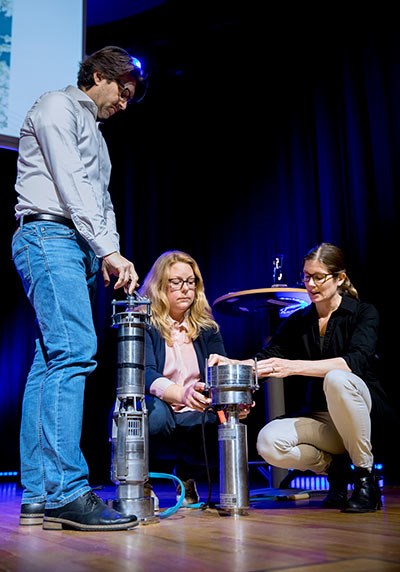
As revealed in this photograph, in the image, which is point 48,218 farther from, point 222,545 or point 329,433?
point 329,433

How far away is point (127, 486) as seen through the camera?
5.34ft

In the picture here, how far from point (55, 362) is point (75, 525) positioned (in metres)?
0.38

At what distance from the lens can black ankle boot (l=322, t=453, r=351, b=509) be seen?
1.97m

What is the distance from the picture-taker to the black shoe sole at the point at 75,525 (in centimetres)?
145

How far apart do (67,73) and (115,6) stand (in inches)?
58.7

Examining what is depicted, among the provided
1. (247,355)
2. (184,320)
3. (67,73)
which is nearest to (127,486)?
(184,320)

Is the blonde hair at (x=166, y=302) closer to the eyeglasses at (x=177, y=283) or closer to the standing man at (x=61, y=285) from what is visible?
the eyeglasses at (x=177, y=283)

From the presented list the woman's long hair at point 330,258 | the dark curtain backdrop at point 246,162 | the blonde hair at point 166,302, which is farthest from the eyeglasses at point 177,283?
the dark curtain backdrop at point 246,162

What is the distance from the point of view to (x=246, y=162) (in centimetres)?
423

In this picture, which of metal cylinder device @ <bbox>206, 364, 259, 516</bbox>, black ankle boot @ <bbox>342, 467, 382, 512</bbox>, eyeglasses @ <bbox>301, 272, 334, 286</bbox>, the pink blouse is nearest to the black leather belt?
metal cylinder device @ <bbox>206, 364, 259, 516</bbox>

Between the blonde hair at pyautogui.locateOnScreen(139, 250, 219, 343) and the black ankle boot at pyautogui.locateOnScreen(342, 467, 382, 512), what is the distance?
0.76 meters

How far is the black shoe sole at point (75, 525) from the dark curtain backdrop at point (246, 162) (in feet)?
5.34

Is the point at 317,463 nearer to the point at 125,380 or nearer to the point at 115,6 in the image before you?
the point at 125,380

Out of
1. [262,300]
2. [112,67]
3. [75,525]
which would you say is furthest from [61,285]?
[262,300]
